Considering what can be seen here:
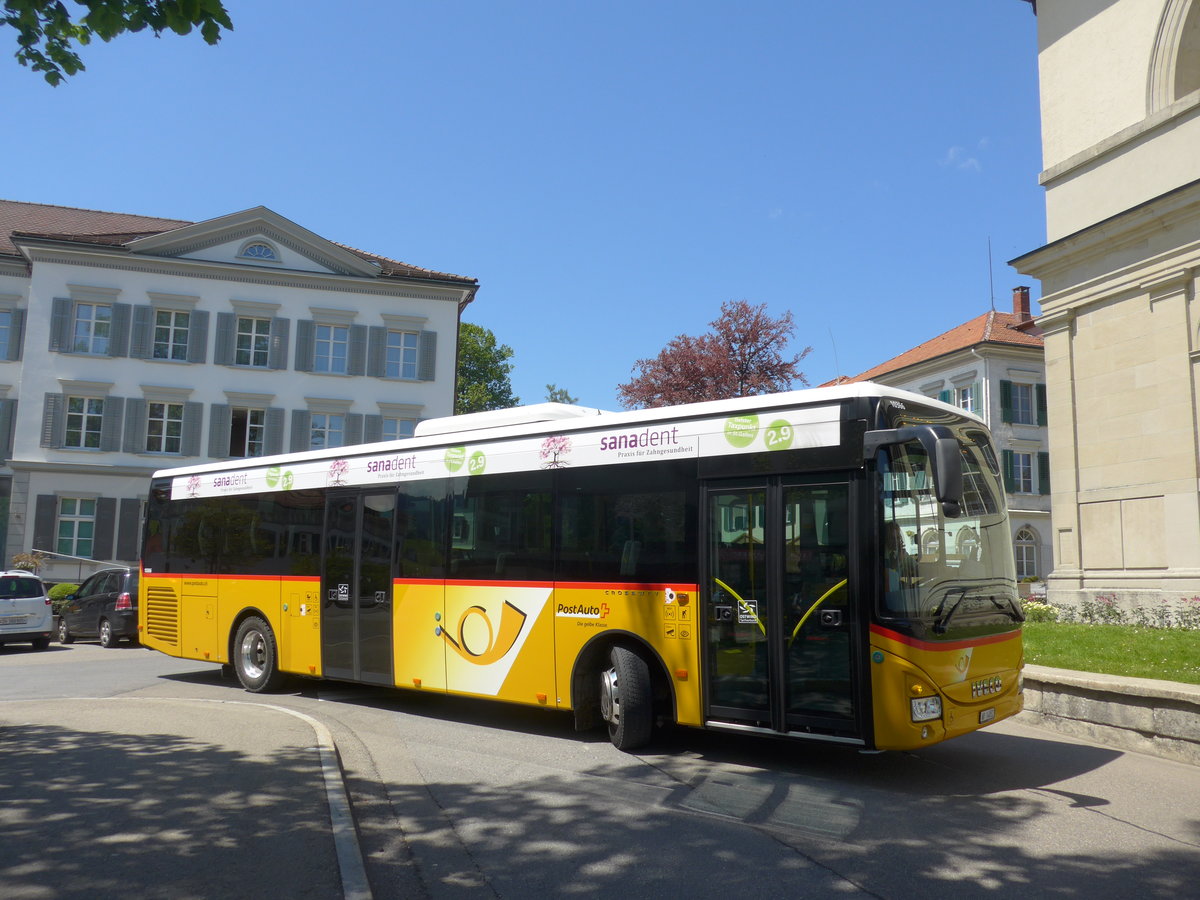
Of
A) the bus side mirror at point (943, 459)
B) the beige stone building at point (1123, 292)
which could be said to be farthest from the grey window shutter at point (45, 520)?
the bus side mirror at point (943, 459)

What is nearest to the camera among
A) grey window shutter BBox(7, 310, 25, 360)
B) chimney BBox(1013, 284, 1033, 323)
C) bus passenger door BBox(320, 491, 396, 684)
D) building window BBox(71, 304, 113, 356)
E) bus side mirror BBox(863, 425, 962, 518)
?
bus side mirror BBox(863, 425, 962, 518)

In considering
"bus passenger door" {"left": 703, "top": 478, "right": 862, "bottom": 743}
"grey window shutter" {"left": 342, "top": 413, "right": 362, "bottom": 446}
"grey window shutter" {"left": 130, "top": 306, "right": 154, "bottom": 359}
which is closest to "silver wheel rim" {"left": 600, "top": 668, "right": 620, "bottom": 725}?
"bus passenger door" {"left": 703, "top": 478, "right": 862, "bottom": 743}

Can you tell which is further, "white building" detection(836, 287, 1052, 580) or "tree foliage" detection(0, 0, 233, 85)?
"white building" detection(836, 287, 1052, 580)

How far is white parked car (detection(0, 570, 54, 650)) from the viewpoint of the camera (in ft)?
65.5

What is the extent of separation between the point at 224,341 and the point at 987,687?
34.1m

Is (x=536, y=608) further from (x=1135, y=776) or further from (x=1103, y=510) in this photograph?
(x=1103, y=510)

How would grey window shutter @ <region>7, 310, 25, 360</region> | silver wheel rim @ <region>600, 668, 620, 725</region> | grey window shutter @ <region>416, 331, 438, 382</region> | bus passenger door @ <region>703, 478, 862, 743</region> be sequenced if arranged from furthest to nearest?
grey window shutter @ <region>416, 331, 438, 382</region>, grey window shutter @ <region>7, 310, 25, 360</region>, silver wheel rim @ <region>600, 668, 620, 725</region>, bus passenger door @ <region>703, 478, 862, 743</region>

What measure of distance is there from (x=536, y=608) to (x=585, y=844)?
12.3ft

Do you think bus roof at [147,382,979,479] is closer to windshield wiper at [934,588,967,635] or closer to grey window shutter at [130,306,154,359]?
windshield wiper at [934,588,967,635]

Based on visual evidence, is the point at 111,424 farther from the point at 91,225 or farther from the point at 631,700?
the point at 631,700

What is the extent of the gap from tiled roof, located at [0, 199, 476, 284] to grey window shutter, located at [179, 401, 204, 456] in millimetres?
6882

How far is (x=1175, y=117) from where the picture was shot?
1769 centimetres

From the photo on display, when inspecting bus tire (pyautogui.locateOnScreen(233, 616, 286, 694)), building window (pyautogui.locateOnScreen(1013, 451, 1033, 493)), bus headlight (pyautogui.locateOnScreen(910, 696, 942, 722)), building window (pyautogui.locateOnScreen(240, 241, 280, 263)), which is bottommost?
bus tire (pyautogui.locateOnScreen(233, 616, 286, 694))

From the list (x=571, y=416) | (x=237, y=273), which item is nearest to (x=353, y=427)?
(x=237, y=273)
